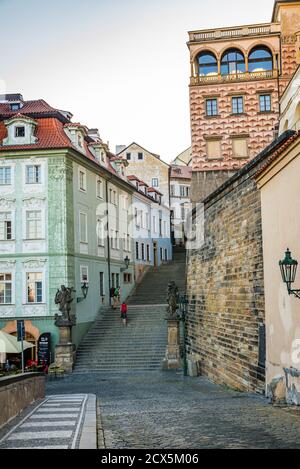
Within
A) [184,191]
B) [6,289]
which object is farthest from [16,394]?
[184,191]

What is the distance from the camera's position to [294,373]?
36.0 feet

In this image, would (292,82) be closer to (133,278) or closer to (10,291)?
(10,291)

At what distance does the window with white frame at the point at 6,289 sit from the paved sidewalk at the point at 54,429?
20092mm

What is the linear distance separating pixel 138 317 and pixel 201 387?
15717mm

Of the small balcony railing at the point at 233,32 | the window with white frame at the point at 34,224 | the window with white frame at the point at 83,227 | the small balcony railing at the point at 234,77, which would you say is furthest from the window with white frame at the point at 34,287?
the small balcony railing at the point at 233,32

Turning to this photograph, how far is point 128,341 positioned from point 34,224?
7.61 metres

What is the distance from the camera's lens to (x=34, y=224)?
31750 mm

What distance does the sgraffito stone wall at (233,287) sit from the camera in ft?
47.0

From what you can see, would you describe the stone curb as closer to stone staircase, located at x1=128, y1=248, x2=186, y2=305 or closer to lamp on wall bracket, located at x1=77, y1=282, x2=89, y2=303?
lamp on wall bracket, located at x1=77, y1=282, x2=89, y2=303

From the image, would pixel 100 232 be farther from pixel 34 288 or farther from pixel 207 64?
pixel 207 64

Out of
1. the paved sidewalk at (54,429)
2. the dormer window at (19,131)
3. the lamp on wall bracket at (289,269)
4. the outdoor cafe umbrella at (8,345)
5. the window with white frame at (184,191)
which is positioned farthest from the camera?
the window with white frame at (184,191)

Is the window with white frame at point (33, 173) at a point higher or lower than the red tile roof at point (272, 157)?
higher

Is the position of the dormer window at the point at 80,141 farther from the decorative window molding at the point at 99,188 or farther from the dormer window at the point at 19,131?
the dormer window at the point at 19,131

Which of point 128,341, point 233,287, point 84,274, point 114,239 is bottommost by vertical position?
point 128,341
